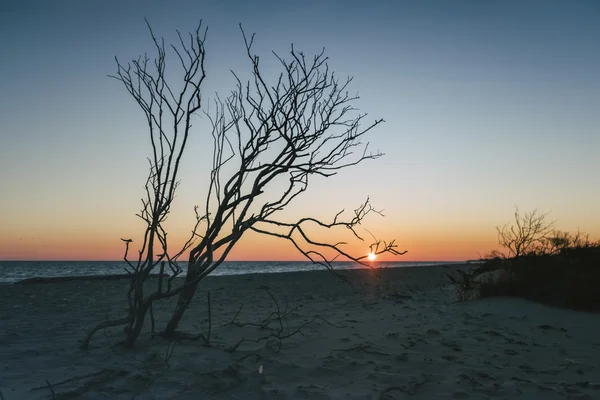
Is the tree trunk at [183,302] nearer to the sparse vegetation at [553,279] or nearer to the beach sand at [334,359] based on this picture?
the beach sand at [334,359]

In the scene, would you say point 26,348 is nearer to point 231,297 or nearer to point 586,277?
point 231,297

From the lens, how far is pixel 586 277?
7645 millimetres

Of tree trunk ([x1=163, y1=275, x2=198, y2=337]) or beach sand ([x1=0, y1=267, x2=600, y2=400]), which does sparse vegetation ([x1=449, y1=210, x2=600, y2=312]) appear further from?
tree trunk ([x1=163, y1=275, x2=198, y2=337])

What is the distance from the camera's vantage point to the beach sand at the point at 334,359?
3.71 metres

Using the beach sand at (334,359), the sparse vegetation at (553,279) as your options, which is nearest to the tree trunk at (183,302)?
the beach sand at (334,359)

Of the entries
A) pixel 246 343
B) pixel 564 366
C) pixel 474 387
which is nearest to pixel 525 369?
pixel 564 366

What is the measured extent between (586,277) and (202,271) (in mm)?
7108

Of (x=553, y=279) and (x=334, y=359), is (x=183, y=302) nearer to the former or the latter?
(x=334, y=359)

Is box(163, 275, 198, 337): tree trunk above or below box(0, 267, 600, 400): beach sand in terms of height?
above

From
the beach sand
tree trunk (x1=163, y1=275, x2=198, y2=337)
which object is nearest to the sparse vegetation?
the beach sand

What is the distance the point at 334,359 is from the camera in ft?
15.4

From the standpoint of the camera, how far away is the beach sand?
12.2ft

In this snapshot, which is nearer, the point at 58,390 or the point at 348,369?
the point at 58,390

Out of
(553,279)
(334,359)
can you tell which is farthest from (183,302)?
(553,279)
